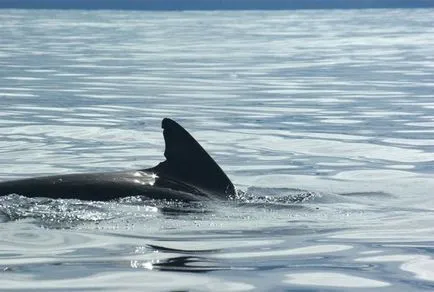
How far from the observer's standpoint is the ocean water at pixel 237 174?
28.3 ft

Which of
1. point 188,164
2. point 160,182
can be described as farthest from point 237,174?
point 160,182

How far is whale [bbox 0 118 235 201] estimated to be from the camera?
10844mm

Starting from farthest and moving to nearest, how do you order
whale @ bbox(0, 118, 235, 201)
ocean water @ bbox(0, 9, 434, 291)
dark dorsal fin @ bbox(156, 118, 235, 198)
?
dark dorsal fin @ bbox(156, 118, 235, 198) → whale @ bbox(0, 118, 235, 201) → ocean water @ bbox(0, 9, 434, 291)

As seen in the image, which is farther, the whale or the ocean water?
the whale

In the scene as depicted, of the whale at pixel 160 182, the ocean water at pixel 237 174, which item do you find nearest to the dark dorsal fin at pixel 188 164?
the whale at pixel 160 182

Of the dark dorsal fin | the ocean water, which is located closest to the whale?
the dark dorsal fin

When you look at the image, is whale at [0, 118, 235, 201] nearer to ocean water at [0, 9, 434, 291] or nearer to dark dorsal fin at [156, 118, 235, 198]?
dark dorsal fin at [156, 118, 235, 198]

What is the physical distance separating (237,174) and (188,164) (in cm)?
332

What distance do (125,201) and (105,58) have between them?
Answer: 105ft

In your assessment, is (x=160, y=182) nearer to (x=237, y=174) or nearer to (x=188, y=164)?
(x=188, y=164)

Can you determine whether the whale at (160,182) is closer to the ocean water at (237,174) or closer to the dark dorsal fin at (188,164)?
the dark dorsal fin at (188,164)

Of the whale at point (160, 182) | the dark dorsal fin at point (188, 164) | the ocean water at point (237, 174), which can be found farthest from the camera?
the dark dorsal fin at point (188, 164)

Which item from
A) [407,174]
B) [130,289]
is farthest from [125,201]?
[407,174]

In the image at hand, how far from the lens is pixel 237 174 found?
14.7 meters
